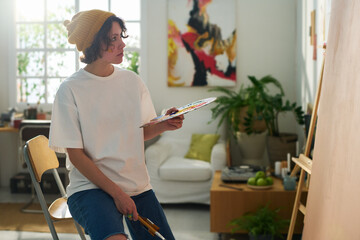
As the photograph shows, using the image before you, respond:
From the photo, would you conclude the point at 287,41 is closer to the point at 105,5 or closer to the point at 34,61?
the point at 105,5

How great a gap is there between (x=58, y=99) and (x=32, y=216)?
287 centimetres

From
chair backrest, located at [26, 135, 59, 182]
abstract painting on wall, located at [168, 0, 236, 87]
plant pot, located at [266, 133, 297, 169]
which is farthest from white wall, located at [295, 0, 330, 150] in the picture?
chair backrest, located at [26, 135, 59, 182]

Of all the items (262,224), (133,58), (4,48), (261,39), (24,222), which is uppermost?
(261,39)

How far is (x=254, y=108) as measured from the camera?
183 inches

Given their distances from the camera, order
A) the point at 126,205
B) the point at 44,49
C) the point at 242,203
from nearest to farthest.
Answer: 1. the point at 126,205
2. the point at 242,203
3. the point at 44,49

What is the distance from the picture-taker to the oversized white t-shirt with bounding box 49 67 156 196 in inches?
68.7

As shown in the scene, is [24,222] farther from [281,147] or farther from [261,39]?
[261,39]

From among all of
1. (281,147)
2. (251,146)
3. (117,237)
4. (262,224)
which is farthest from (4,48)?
(117,237)

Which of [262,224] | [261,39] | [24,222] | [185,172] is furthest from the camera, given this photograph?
[261,39]

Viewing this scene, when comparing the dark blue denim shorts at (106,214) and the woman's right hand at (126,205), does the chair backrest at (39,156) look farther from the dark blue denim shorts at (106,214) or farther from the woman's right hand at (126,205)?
the woman's right hand at (126,205)

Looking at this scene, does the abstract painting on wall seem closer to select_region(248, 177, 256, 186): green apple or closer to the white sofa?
the white sofa

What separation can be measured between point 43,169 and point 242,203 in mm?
1628

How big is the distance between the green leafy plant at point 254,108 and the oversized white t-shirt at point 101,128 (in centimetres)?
283

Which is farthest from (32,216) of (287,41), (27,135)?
(287,41)
